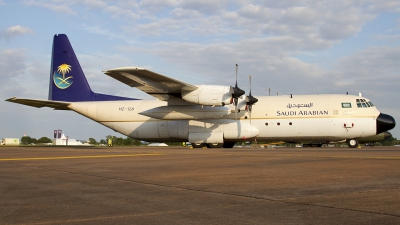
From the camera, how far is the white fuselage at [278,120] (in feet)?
98.9

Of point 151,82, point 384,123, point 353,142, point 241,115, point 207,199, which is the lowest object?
point 207,199

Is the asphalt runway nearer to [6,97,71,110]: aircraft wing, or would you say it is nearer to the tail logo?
[6,97,71,110]: aircraft wing

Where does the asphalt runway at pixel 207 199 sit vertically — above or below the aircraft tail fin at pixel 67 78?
below

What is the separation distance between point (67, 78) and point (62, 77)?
19.8 inches

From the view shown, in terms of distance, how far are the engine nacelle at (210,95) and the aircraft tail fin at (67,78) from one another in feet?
28.7

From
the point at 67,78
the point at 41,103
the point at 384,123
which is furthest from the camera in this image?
the point at 67,78

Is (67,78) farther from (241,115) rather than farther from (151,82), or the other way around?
(241,115)

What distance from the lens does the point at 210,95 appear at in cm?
2853

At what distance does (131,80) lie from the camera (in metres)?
28.8

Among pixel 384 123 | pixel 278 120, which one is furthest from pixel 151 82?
pixel 384 123

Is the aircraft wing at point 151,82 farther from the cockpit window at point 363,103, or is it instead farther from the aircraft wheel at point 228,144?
the cockpit window at point 363,103

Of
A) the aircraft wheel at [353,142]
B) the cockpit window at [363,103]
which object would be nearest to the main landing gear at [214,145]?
the aircraft wheel at [353,142]

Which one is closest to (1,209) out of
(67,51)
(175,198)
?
(175,198)

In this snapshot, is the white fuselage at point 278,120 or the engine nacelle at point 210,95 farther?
the white fuselage at point 278,120
